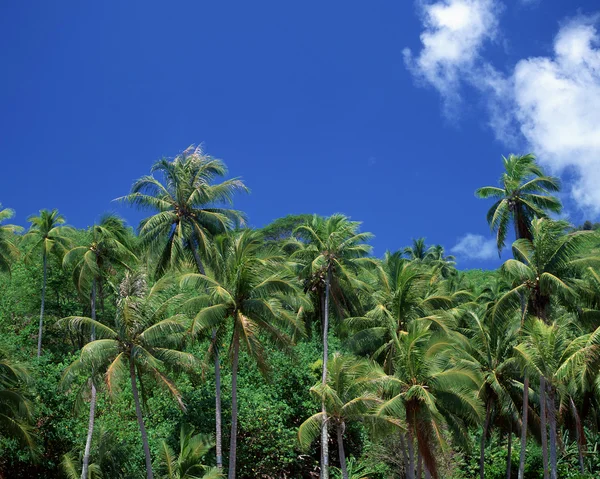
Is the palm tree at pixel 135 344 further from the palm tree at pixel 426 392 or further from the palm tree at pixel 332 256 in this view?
the palm tree at pixel 332 256

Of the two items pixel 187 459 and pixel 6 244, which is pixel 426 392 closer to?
pixel 187 459

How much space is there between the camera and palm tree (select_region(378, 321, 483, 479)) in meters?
21.2

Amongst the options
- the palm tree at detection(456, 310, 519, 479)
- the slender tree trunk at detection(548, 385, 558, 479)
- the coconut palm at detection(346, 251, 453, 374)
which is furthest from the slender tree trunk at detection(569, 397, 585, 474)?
the coconut palm at detection(346, 251, 453, 374)

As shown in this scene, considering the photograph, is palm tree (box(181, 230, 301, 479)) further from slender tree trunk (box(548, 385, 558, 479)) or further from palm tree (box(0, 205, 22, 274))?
palm tree (box(0, 205, 22, 274))

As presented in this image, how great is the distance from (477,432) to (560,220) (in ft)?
50.7

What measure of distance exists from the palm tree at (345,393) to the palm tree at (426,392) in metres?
1.01

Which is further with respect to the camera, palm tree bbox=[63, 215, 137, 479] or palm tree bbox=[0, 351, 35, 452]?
palm tree bbox=[63, 215, 137, 479]

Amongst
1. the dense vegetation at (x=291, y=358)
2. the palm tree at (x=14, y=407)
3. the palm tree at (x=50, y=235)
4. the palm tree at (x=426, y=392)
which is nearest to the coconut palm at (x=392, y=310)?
the dense vegetation at (x=291, y=358)

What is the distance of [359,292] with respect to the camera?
110 ft

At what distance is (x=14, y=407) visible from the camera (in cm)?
2458

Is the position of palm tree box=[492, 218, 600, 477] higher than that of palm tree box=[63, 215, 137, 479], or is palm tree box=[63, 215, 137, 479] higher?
palm tree box=[63, 215, 137, 479]

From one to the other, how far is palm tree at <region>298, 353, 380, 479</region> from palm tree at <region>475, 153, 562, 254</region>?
35.7 feet

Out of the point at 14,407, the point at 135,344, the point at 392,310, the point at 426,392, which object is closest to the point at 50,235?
the point at 14,407

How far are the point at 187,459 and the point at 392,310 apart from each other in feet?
36.2
